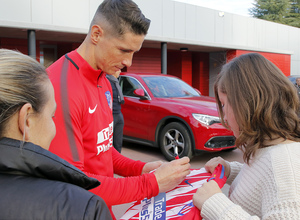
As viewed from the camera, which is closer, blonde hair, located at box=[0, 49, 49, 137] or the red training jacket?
blonde hair, located at box=[0, 49, 49, 137]

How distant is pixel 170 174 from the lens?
176 centimetres

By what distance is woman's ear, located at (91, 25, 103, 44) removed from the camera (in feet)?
6.14

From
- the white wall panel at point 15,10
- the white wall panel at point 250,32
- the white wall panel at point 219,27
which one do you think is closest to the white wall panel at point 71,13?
the white wall panel at point 15,10

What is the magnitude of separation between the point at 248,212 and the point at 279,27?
92.2 feet

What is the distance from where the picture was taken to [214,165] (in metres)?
1.99

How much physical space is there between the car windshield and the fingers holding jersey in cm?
519

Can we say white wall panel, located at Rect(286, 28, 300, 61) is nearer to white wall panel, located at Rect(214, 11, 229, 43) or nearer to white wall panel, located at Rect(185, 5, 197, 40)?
white wall panel, located at Rect(214, 11, 229, 43)

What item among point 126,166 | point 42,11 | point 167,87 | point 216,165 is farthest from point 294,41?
point 126,166

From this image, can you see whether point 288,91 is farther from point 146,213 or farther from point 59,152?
point 59,152

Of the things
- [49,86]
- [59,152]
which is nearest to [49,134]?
[49,86]

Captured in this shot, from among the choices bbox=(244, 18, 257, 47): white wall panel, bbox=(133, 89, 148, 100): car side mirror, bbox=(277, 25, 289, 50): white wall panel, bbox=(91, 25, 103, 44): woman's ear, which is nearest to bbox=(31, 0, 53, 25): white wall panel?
bbox=(133, 89, 148, 100): car side mirror

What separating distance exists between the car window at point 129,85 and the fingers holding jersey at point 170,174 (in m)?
5.49

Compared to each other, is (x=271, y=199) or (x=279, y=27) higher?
(x=279, y=27)

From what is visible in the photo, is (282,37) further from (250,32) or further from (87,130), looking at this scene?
(87,130)
